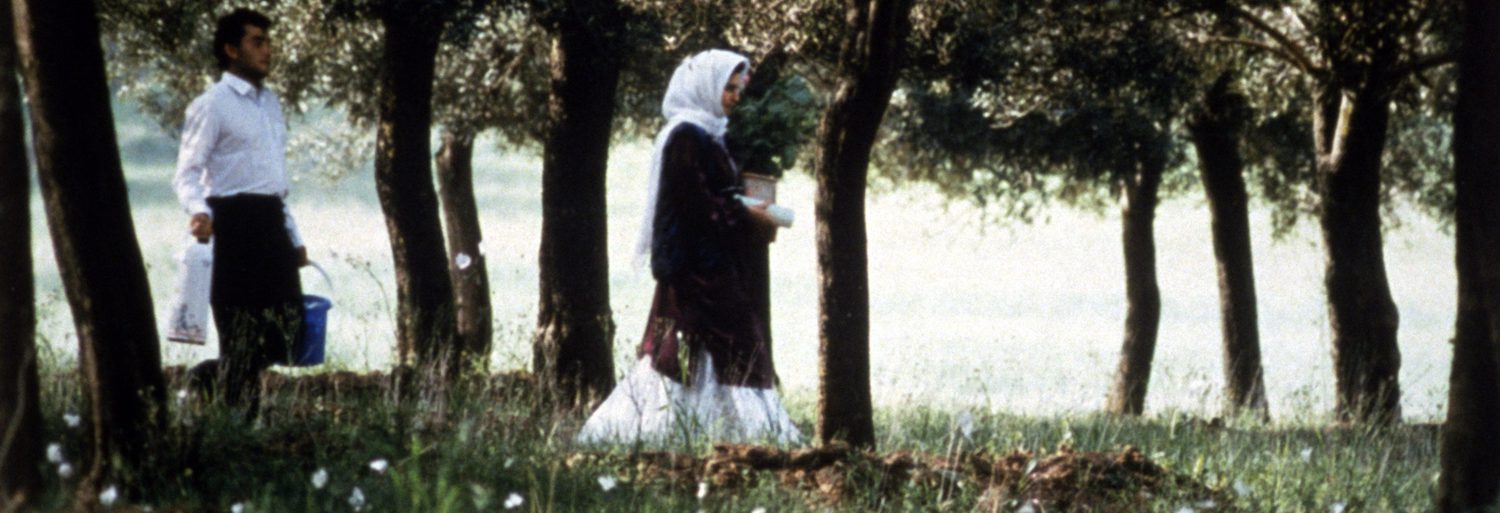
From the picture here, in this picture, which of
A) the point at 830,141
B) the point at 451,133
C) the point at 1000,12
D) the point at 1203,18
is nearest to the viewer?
the point at 830,141

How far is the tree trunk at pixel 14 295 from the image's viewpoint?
20.7 feet

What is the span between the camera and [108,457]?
24.1ft

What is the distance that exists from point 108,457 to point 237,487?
567 mm

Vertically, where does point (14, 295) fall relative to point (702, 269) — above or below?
below

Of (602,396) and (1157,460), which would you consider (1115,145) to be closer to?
(602,396)

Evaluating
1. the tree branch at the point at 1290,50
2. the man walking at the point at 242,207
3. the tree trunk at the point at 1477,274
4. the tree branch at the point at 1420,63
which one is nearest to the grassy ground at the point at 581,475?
the man walking at the point at 242,207

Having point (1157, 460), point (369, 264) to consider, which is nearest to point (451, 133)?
point (369, 264)

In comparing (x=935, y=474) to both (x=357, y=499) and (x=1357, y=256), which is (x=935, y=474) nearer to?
(x=357, y=499)

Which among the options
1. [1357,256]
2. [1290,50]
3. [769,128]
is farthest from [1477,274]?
[1357,256]

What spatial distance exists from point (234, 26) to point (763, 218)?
317 cm

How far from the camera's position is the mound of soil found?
27.8 ft

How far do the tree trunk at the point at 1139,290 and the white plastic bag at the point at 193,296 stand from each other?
1540 centimetres

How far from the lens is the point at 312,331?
996 centimetres

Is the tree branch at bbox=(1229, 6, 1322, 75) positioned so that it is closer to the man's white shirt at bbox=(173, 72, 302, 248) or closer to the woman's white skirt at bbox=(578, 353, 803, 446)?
the woman's white skirt at bbox=(578, 353, 803, 446)
